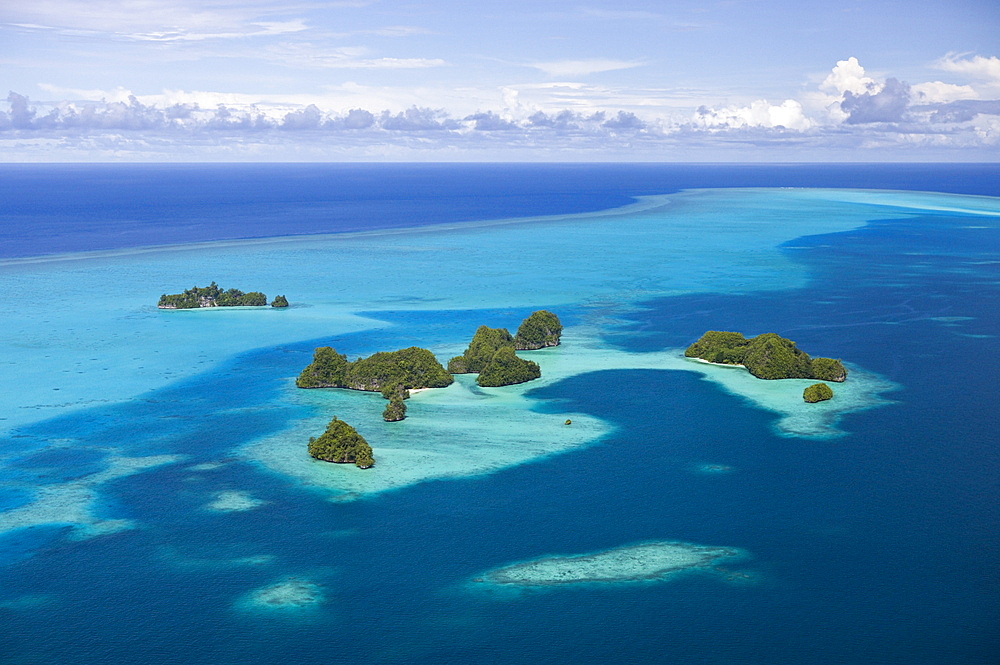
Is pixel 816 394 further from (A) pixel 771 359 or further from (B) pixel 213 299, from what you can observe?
(B) pixel 213 299

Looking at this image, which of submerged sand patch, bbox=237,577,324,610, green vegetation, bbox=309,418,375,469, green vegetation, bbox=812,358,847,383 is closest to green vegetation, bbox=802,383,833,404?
green vegetation, bbox=812,358,847,383

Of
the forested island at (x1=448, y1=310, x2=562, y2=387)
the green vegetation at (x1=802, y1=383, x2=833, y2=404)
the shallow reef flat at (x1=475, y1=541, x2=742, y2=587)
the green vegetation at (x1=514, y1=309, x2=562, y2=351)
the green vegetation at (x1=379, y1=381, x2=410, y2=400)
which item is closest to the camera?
the shallow reef flat at (x1=475, y1=541, x2=742, y2=587)

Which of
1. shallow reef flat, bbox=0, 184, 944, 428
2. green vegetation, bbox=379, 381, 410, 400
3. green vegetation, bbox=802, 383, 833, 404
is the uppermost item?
green vegetation, bbox=802, 383, 833, 404

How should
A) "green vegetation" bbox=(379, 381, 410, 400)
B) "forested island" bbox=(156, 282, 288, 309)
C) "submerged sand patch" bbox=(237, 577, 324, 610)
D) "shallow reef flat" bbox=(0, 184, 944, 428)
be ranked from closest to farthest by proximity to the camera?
"submerged sand patch" bbox=(237, 577, 324, 610)
"green vegetation" bbox=(379, 381, 410, 400)
"shallow reef flat" bbox=(0, 184, 944, 428)
"forested island" bbox=(156, 282, 288, 309)

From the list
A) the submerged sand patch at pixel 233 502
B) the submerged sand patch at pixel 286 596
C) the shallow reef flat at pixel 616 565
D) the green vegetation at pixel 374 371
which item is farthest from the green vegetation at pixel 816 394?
the submerged sand patch at pixel 286 596

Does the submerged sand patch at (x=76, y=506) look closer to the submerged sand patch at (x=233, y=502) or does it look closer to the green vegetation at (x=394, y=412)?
the submerged sand patch at (x=233, y=502)

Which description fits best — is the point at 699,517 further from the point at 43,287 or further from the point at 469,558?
the point at 43,287

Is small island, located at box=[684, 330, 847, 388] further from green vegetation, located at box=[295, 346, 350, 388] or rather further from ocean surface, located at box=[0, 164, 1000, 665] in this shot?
green vegetation, located at box=[295, 346, 350, 388]
